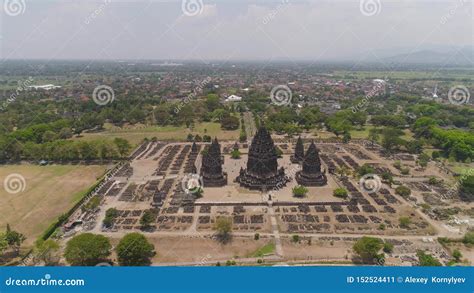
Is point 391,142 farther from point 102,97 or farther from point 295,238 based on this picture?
point 102,97

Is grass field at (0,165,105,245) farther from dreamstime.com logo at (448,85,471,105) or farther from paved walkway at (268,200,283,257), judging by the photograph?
dreamstime.com logo at (448,85,471,105)

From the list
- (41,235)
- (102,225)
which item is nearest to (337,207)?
(102,225)

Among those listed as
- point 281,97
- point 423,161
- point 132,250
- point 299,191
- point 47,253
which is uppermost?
point 281,97

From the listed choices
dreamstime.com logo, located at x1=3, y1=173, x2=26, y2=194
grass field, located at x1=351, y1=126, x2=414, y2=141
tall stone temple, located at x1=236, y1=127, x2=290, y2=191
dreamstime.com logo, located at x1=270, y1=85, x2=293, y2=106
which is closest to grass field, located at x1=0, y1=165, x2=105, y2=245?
dreamstime.com logo, located at x1=3, y1=173, x2=26, y2=194

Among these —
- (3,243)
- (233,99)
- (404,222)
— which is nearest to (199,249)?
(3,243)

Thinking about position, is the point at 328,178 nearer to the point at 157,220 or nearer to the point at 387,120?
the point at 157,220

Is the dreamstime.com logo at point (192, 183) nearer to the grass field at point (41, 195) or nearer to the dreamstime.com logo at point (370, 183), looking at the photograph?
the grass field at point (41, 195)
